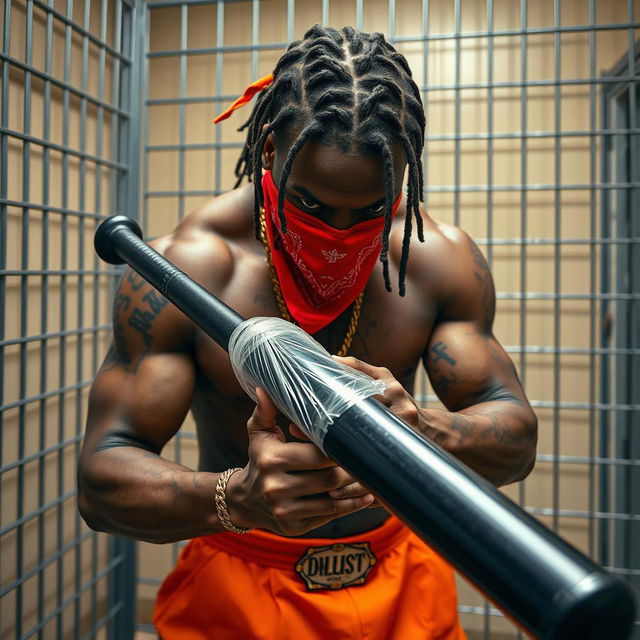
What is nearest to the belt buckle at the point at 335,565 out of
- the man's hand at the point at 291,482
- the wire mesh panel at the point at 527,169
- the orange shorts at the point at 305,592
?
the orange shorts at the point at 305,592

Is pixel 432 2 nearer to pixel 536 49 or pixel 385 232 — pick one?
pixel 536 49

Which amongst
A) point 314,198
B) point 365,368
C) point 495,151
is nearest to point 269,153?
point 314,198

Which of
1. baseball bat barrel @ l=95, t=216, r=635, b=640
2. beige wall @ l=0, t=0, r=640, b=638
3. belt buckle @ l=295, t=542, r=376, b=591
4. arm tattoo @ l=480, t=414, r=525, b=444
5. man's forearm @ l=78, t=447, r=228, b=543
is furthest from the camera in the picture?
beige wall @ l=0, t=0, r=640, b=638

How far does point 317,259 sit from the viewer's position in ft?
→ 2.60

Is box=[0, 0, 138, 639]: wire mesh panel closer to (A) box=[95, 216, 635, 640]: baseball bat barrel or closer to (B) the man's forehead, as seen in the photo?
(B) the man's forehead

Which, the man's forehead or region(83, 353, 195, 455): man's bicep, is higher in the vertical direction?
the man's forehead

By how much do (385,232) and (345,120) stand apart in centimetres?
14

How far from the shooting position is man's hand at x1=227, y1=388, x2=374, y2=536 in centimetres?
51

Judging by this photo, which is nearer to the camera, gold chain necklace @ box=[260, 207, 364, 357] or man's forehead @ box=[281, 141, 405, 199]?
man's forehead @ box=[281, 141, 405, 199]

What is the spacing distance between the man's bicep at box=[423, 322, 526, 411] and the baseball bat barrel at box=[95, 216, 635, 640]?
1.71ft

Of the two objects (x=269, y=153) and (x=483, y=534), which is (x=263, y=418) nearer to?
(x=483, y=534)

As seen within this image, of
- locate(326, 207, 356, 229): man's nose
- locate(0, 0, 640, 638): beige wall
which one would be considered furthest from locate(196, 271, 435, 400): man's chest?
locate(0, 0, 640, 638): beige wall

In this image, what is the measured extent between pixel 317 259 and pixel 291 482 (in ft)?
1.17

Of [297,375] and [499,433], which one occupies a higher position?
[297,375]
